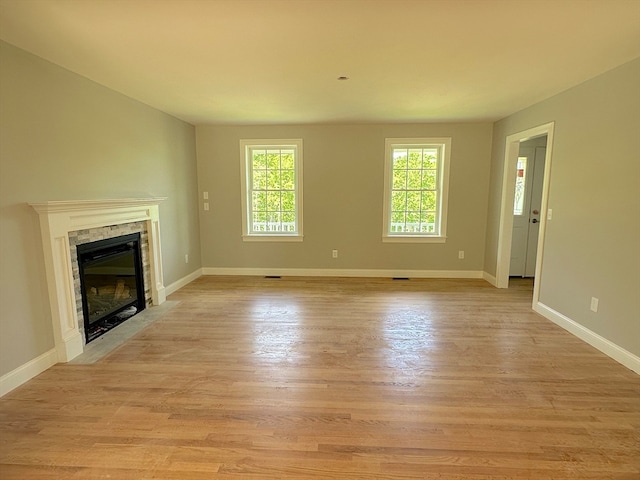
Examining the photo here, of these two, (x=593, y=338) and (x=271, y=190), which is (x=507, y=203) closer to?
(x=593, y=338)

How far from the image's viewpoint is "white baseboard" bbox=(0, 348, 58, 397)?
2.15 m

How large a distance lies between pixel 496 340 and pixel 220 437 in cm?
253

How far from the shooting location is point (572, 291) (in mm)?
3135

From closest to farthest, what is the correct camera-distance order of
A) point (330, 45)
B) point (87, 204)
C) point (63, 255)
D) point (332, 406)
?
point (332, 406), point (330, 45), point (63, 255), point (87, 204)

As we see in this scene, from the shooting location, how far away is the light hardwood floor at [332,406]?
1589 mm

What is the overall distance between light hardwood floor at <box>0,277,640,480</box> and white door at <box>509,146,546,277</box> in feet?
6.84

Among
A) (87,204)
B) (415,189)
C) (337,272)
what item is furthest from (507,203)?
(87,204)

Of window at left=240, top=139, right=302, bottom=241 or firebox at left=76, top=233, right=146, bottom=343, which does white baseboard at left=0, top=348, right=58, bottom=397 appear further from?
window at left=240, top=139, right=302, bottom=241

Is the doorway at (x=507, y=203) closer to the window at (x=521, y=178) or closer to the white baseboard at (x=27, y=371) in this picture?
the window at (x=521, y=178)

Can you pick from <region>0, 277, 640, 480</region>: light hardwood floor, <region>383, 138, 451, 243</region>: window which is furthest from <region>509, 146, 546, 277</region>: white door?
<region>0, 277, 640, 480</region>: light hardwood floor

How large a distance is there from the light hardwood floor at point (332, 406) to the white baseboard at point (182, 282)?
1.12 meters

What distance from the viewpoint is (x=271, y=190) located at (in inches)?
206

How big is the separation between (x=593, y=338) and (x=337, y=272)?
330cm

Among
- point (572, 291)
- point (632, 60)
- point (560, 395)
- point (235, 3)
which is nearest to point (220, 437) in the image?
point (560, 395)
